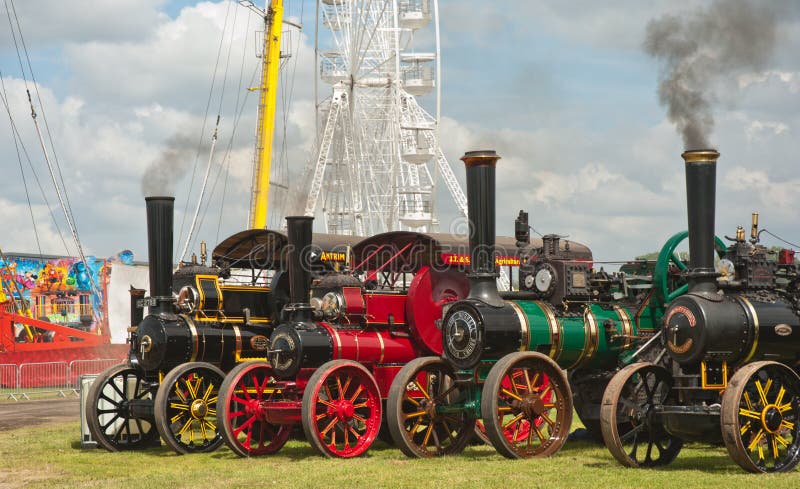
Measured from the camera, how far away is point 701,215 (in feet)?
29.6

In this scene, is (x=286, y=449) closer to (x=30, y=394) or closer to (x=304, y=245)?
→ (x=304, y=245)

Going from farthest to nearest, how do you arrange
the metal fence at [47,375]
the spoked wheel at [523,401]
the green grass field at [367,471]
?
the metal fence at [47,375], the spoked wheel at [523,401], the green grass field at [367,471]

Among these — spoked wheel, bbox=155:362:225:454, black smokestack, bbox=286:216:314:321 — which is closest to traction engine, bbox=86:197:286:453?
spoked wheel, bbox=155:362:225:454

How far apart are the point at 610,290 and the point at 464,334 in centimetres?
268

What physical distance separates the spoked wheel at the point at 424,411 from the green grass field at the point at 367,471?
224 millimetres

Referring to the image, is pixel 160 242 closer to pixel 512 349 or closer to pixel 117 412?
pixel 117 412

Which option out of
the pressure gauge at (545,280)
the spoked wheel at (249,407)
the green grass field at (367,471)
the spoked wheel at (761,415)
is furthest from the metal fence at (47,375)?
the spoked wheel at (761,415)

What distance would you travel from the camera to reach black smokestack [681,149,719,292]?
905 centimetres

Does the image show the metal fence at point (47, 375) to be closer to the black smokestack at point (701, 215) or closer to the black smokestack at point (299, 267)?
the black smokestack at point (299, 267)

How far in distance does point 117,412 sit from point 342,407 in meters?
3.26

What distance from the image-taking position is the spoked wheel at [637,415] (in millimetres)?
8992

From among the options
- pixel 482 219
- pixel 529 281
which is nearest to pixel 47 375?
pixel 529 281

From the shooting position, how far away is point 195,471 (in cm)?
1024

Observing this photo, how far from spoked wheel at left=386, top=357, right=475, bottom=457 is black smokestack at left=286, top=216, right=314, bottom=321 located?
4.85 feet
